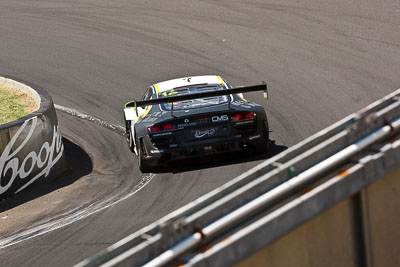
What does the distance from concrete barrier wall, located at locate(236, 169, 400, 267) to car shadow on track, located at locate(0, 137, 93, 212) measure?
7.41 m

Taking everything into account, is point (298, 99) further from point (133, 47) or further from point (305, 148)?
point (305, 148)

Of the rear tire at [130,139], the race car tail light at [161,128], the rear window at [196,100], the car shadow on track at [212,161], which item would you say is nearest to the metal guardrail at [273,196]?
the race car tail light at [161,128]

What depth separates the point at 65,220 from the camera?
10.5 meters

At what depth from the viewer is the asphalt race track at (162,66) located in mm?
10828

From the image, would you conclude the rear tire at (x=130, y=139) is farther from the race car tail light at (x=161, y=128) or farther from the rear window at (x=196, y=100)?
the race car tail light at (x=161, y=128)

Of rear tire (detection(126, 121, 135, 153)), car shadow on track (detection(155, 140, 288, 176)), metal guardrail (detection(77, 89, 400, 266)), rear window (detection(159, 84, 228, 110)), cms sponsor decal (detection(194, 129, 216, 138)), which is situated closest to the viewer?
metal guardrail (detection(77, 89, 400, 266))

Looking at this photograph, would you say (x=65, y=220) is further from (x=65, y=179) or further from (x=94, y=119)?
(x=94, y=119)

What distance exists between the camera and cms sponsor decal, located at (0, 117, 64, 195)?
453 inches

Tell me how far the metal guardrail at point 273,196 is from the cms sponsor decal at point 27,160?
24.2 feet

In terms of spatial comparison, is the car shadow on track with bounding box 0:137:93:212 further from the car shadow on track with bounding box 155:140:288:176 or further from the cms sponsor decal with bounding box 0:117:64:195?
the car shadow on track with bounding box 155:140:288:176

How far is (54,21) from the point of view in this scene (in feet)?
76.0

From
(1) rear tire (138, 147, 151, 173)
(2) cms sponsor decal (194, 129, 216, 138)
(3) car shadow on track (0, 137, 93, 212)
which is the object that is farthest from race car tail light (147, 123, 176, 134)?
(3) car shadow on track (0, 137, 93, 212)

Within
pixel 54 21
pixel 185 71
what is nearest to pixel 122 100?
pixel 185 71

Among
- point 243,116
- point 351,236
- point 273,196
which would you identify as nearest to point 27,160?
point 243,116
